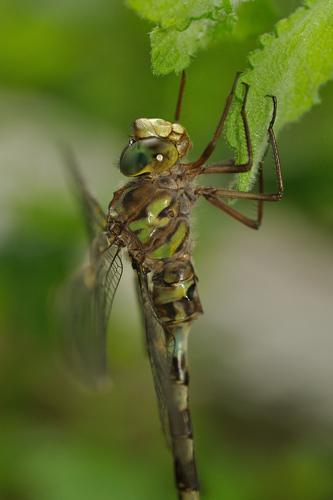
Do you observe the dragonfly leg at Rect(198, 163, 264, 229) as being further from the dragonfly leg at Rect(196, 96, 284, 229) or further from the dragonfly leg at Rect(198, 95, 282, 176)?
the dragonfly leg at Rect(198, 95, 282, 176)

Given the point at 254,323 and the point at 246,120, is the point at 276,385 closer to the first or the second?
the point at 254,323

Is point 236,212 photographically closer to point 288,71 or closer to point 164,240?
point 164,240

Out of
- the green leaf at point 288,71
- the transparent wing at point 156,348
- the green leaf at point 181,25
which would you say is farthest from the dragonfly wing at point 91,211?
the green leaf at point 181,25

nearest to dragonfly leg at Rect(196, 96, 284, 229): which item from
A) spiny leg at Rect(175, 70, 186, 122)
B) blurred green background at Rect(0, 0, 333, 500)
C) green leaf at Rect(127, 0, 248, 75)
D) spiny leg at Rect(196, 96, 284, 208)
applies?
spiny leg at Rect(196, 96, 284, 208)

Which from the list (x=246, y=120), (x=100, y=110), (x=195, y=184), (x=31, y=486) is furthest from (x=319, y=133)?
(x=31, y=486)

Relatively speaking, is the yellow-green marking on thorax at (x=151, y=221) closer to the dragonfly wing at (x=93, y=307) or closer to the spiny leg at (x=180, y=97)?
the dragonfly wing at (x=93, y=307)
